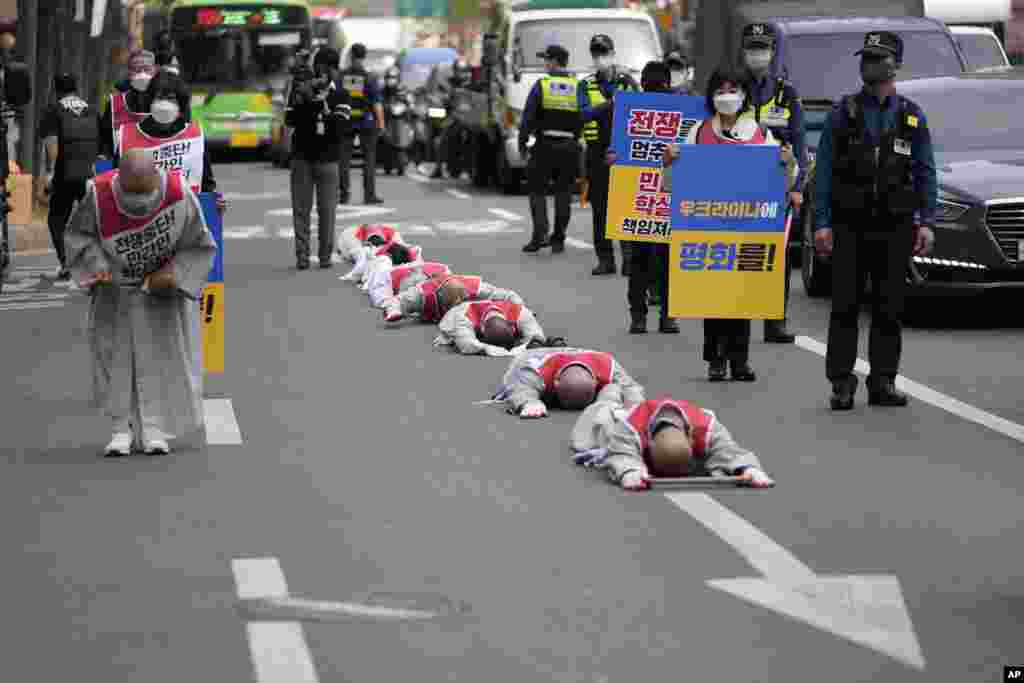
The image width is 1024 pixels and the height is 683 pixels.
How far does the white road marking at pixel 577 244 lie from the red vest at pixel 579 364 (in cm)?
1319

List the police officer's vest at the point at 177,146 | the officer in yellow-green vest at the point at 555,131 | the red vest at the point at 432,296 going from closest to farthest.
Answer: the police officer's vest at the point at 177,146 → the red vest at the point at 432,296 → the officer in yellow-green vest at the point at 555,131

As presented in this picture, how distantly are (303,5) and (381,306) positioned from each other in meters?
33.3

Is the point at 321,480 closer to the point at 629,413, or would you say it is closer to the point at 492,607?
the point at 629,413

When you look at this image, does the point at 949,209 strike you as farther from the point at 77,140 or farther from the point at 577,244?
the point at 577,244

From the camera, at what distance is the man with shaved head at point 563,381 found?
518 inches

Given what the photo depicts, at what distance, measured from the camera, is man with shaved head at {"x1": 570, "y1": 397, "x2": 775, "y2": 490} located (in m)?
11.0

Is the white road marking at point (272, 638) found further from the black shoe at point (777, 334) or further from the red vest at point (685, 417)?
the black shoe at point (777, 334)

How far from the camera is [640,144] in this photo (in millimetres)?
19391

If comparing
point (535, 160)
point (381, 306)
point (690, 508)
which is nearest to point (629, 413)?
point (690, 508)

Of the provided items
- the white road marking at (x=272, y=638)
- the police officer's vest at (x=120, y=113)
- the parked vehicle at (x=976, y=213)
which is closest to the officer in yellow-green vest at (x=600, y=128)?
the parked vehicle at (x=976, y=213)

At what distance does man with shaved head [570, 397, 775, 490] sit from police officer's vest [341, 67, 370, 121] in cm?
2264

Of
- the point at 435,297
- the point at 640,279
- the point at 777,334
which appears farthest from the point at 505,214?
the point at 777,334

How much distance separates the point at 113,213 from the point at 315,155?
12.0 metres

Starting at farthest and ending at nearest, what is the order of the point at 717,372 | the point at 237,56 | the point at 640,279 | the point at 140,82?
the point at 237,56, the point at 140,82, the point at 640,279, the point at 717,372
